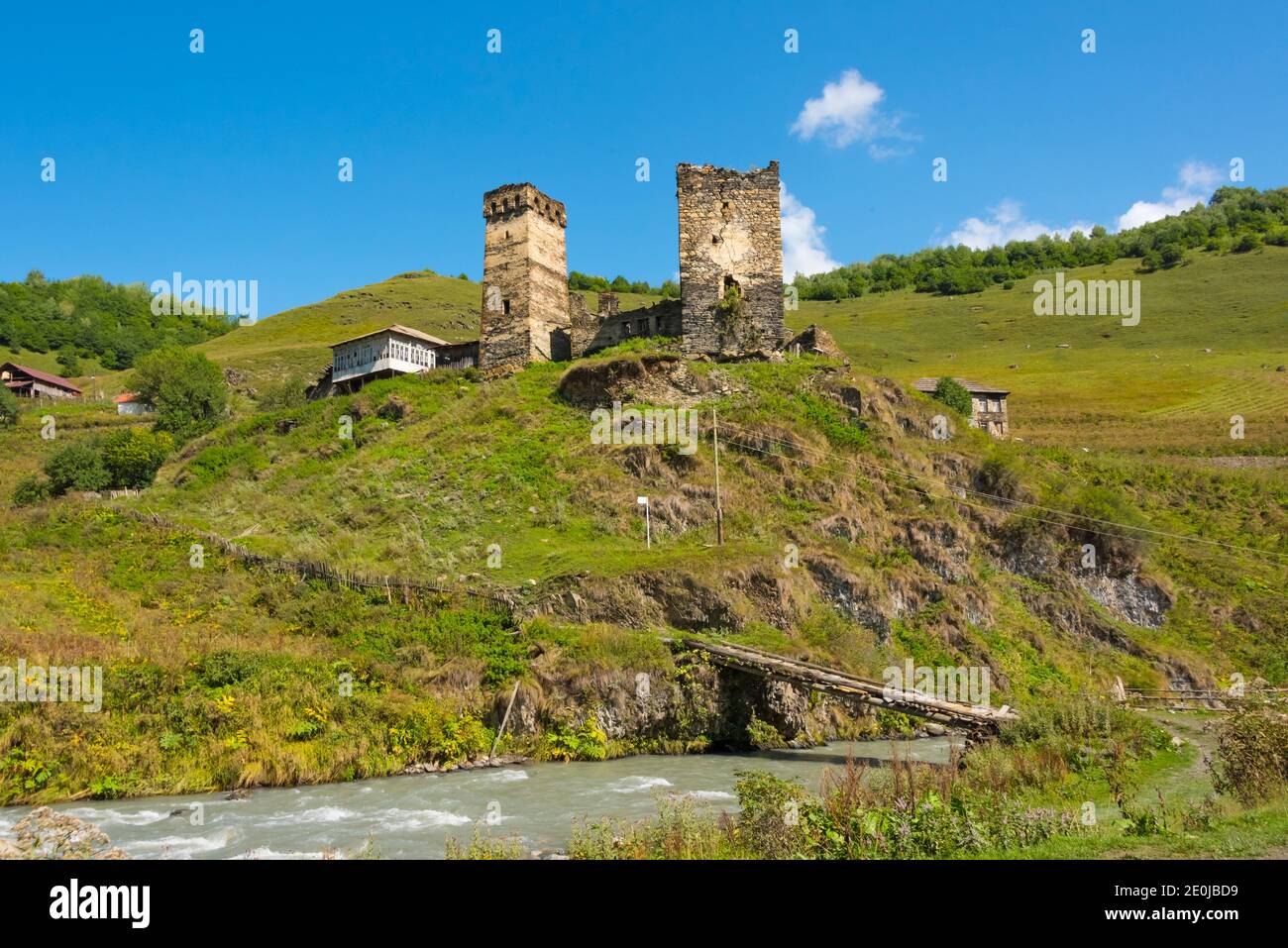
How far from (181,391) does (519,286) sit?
1318 inches

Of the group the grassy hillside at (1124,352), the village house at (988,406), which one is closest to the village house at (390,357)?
the grassy hillside at (1124,352)

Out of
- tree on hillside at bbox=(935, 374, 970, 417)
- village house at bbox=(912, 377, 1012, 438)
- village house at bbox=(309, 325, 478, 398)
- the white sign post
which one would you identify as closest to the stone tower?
village house at bbox=(309, 325, 478, 398)

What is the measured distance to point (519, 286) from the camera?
52531 millimetres

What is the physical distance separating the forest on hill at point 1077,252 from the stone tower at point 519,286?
112 meters

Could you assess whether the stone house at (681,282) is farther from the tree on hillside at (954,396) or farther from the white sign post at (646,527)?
the tree on hillside at (954,396)

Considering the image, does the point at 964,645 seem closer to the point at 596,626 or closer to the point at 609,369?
the point at 596,626

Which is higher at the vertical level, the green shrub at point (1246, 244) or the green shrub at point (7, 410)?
the green shrub at point (1246, 244)

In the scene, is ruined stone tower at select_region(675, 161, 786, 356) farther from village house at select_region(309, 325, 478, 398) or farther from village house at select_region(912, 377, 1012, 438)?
village house at select_region(912, 377, 1012, 438)

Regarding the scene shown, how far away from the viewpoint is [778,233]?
4875 centimetres

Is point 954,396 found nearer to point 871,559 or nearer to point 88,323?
point 871,559

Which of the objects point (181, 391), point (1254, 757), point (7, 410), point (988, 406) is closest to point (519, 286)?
point (181, 391)

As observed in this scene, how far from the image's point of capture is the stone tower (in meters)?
52.3

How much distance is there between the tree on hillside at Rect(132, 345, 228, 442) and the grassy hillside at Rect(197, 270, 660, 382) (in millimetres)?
18757

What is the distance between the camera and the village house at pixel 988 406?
7231 cm
